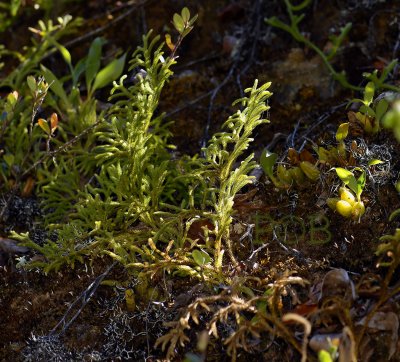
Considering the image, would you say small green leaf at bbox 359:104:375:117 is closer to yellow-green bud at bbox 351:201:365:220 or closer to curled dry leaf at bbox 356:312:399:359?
yellow-green bud at bbox 351:201:365:220

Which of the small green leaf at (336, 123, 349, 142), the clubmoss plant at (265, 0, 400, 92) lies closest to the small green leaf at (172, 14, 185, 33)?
the small green leaf at (336, 123, 349, 142)

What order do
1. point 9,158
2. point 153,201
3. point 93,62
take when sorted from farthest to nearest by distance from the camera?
point 93,62, point 9,158, point 153,201

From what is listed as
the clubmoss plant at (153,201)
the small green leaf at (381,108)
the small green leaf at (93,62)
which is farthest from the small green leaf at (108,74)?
the small green leaf at (381,108)

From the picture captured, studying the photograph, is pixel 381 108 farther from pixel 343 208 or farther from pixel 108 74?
pixel 108 74

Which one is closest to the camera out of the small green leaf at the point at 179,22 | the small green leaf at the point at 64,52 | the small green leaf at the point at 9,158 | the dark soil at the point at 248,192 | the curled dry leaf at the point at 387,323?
the curled dry leaf at the point at 387,323

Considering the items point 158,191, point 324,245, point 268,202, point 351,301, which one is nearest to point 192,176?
point 158,191

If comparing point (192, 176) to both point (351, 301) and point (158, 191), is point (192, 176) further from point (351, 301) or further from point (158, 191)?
point (351, 301)

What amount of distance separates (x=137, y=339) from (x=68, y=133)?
113 cm

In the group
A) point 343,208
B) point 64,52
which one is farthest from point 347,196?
point 64,52

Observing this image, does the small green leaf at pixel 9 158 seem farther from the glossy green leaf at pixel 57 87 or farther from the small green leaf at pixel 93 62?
the small green leaf at pixel 93 62

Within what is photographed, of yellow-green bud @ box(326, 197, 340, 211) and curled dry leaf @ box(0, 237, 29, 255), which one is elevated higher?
yellow-green bud @ box(326, 197, 340, 211)

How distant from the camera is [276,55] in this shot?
277cm

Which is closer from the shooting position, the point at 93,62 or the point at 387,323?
the point at 387,323

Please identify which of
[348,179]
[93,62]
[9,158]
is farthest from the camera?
[93,62]
